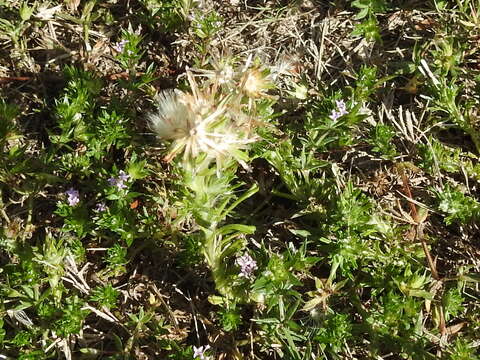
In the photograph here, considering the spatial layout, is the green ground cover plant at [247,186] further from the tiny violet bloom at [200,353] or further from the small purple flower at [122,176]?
the tiny violet bloom at [200,353]

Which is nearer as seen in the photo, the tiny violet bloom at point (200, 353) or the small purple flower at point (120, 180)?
the tiny violet bloom at point (200, 353)

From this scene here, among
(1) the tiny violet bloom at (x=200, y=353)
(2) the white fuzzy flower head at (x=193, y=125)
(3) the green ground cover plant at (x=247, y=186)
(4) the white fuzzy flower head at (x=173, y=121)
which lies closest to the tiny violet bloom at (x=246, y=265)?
(3) the green ground cover plant at (x=247, y=186)

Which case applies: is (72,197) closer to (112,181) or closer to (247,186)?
(112,181)

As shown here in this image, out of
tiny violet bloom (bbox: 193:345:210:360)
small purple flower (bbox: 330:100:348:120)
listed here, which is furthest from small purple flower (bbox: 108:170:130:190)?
small purple flower (bbox: 330:100:348:120)

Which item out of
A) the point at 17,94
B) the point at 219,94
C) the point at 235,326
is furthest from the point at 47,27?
the point at 235,326

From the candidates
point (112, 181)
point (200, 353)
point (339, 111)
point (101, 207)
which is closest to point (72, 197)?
point (101, 207)

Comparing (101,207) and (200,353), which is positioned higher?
(101,207)
